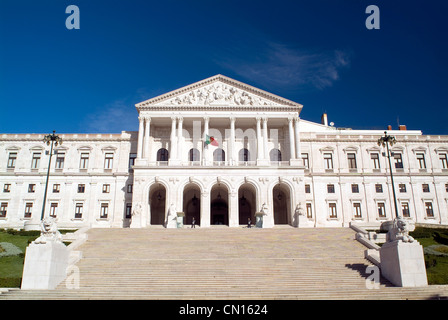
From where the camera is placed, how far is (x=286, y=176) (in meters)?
48.6

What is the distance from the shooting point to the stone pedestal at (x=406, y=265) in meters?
21.2

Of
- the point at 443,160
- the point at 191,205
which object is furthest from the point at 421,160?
the point at 191,205

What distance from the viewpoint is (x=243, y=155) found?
54.5 meters

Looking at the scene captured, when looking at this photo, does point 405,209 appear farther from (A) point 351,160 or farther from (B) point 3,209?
(B) point 3,209

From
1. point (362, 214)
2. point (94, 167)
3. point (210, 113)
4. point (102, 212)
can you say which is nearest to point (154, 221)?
point (102, 212)

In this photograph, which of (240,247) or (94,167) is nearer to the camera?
(240,247)

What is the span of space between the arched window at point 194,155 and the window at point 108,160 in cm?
1138

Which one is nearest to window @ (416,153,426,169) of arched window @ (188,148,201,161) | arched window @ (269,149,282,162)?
arched window @ (269,149,282,162)

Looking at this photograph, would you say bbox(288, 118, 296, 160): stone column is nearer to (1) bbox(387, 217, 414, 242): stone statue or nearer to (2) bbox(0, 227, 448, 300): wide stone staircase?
(2) bbox(0, 227, 448, 300): wide stone staircase

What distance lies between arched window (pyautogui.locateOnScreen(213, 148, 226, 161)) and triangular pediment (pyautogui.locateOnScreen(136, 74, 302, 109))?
6.90 metres

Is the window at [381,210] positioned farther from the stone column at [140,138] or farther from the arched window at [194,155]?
the stone column at [140,138]

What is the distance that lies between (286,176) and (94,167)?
27.4 metres

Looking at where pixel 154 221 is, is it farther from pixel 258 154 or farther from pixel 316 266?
pixel 316 266
